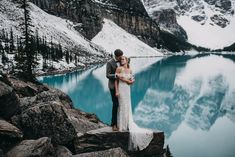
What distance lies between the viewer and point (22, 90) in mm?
30578

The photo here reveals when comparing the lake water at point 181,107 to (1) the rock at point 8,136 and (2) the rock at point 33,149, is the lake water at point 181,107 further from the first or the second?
(1) the rock at point 8,136

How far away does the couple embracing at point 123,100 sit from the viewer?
59.2 feet

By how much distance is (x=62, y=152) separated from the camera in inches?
655

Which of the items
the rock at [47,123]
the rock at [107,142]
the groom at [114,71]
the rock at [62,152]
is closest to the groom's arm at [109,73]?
the groom at [114,71]

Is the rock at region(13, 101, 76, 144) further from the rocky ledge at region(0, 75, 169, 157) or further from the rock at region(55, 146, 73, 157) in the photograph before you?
the rock at region(55, 146, 73, 157)

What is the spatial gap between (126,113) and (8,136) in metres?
5.10

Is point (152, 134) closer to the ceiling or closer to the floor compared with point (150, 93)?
closer to the ceiling

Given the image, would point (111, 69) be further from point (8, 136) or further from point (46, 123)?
point (8, 136)

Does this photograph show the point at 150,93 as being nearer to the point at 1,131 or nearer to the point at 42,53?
the point at 42,53

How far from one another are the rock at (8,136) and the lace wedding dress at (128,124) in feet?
14.5

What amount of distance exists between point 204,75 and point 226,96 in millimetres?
47067

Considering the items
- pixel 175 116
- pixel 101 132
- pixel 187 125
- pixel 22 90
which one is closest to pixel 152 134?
pixel 101 132

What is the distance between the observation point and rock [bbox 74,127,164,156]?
695 inches

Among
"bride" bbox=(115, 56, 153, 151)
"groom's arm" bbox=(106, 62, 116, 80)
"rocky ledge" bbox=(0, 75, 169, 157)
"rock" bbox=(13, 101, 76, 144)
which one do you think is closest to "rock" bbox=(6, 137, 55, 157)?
"rocky ledge" bbox=(0, 75, 169, 157)
